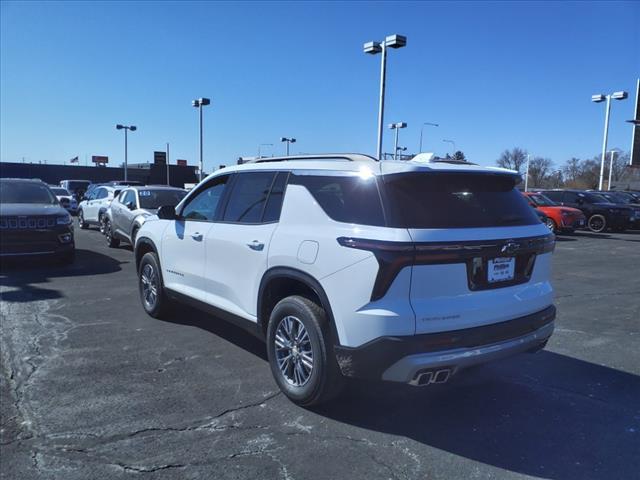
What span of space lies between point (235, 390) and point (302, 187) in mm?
1751

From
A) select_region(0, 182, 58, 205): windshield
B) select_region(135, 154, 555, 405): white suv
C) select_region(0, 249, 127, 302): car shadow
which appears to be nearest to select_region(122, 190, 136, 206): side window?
select_region(0, 249, 127, 302): car shadow

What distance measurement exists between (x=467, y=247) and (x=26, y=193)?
1019 cm

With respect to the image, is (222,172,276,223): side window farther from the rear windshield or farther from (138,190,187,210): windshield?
(138,190,187,210): windshield

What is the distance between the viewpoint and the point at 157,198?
12.4m

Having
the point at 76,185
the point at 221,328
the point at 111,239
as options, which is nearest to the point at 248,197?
the point at 221,328

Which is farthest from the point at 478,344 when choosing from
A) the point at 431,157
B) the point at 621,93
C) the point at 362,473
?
the point at 621,93

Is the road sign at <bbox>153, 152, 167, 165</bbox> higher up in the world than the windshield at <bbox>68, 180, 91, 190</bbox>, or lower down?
higher up

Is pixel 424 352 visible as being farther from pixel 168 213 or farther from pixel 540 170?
pixel 540 170

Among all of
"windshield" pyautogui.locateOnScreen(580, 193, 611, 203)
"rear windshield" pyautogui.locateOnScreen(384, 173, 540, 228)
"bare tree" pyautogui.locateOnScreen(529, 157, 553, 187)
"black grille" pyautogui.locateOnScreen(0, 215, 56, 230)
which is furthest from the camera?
"bare tree" pyautogui.locateOnScreen(529, 157, 553, 187)

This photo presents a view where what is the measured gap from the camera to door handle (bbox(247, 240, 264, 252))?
4.27m

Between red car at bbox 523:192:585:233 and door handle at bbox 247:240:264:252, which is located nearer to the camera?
door handle at bbox 247:240:264:252

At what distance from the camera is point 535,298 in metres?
3.92

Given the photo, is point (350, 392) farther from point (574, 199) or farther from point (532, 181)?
point (532, 181)

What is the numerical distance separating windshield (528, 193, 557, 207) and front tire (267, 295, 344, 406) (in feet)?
64.2
